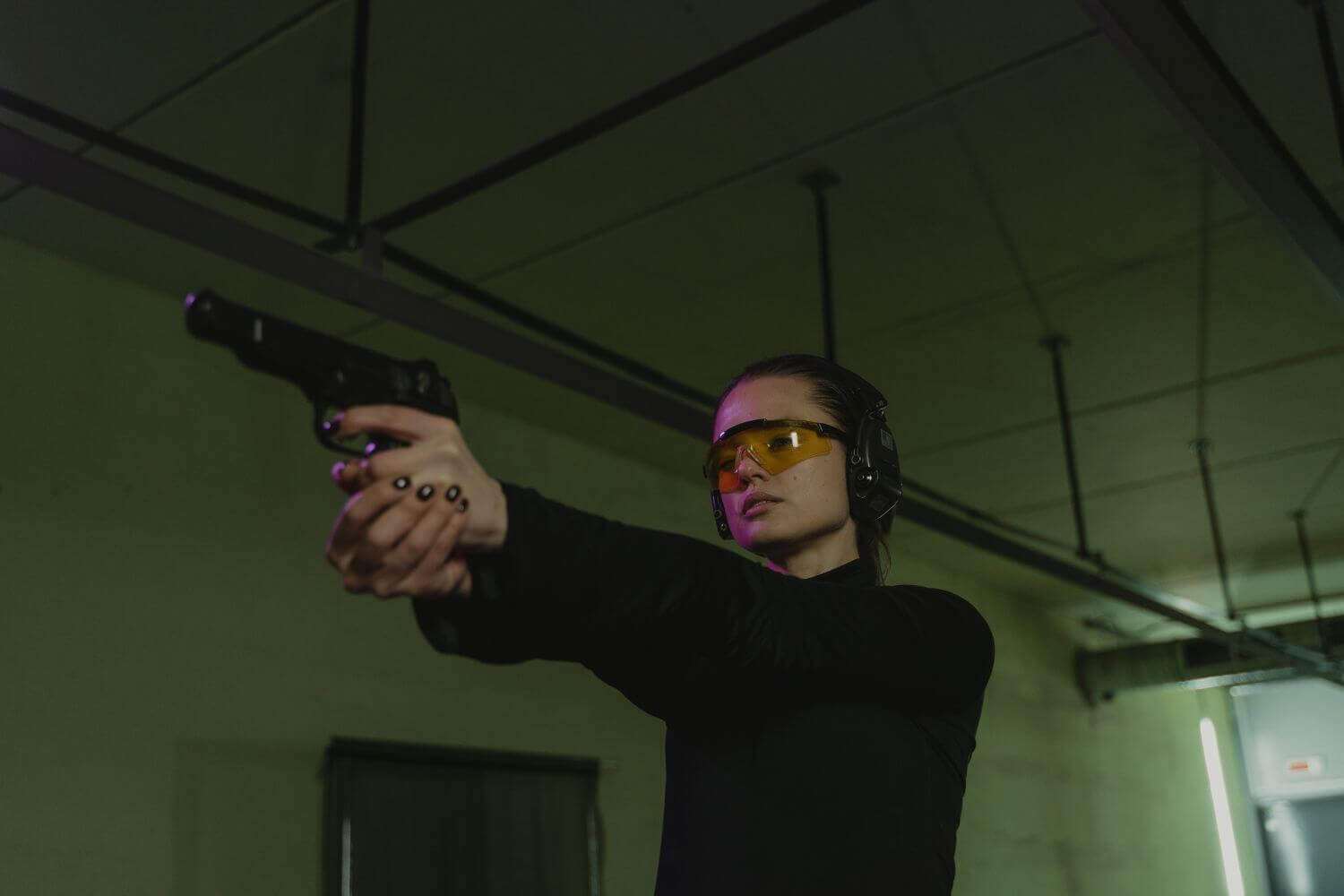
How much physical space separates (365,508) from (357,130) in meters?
1.70

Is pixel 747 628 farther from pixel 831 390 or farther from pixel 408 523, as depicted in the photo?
pixel 831 390

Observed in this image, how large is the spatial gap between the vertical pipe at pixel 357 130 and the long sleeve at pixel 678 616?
52.9 inches

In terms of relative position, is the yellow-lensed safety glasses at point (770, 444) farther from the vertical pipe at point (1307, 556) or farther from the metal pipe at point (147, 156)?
the vertical pipe at point (1307, 556)

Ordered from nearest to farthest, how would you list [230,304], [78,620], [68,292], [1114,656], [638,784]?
[230,304] → [78,620] → [68,292] → [638,784] → [1114,656]

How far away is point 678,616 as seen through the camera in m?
0.83

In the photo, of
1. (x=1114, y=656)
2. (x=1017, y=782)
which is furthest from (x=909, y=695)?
(x=1114, y=656)

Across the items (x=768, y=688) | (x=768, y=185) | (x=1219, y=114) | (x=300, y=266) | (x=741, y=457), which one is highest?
(x=768, y=185)

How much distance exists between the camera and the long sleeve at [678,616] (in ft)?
2.55

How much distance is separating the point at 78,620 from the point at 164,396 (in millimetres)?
676

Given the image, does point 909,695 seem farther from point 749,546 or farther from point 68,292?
point 68,292

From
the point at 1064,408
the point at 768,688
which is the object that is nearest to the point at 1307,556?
the point at 1064,408

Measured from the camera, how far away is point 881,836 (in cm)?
98

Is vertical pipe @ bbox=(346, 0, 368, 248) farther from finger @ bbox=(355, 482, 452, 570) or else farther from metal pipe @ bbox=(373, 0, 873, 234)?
finger @ bbox=(355, 482, 452, 570)

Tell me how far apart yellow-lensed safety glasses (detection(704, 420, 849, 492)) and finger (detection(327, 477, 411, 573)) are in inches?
19.3
